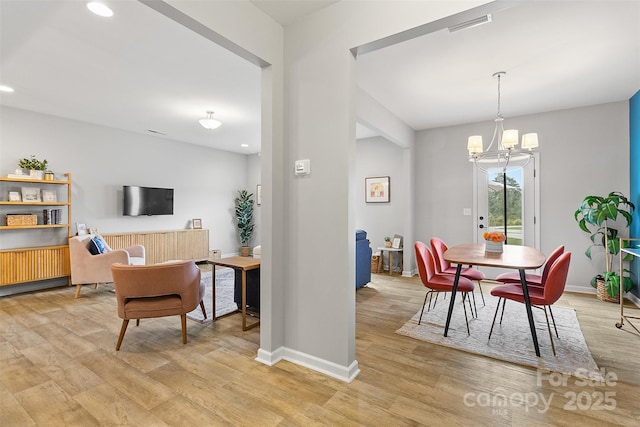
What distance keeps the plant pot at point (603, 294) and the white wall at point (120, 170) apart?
705cm

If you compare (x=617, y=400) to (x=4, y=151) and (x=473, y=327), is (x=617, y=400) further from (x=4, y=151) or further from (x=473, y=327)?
(x=4, y=151)

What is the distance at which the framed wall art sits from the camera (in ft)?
20.2

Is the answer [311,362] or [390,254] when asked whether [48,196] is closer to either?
[311,362]

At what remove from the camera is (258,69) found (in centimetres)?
336

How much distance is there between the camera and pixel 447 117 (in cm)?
502

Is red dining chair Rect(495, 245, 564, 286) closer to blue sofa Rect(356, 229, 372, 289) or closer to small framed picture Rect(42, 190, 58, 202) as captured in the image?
blue sofa Rect(356, 229, 372, 289)

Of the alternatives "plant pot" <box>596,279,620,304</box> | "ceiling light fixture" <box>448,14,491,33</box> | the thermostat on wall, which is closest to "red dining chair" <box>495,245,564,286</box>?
"plant pot" <box>596,279,620,304</box>

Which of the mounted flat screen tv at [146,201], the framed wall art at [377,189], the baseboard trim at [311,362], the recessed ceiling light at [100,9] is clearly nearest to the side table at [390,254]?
the framed wall art at [377,189]

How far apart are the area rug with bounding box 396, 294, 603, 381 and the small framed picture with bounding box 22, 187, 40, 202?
5.48 m

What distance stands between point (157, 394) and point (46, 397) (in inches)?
27.8

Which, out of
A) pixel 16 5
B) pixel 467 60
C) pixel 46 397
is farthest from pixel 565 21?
pixel 46 397

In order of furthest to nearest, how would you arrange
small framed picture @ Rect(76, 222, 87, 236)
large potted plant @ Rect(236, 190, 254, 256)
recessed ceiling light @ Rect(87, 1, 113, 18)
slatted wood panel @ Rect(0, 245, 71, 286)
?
large potted plant @ Rect(236, 190, 254, 256)
small framed picture @ Rect(76, 222, 87, 236)
slatted wood panel @ Rect(0, 245, 71, 286)
recessed ceiling light @ Rect(87, 1, 113, 18)

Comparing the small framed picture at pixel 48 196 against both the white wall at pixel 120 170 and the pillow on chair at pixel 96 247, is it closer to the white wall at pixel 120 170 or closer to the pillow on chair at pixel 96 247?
the white wall at pixel 120 170

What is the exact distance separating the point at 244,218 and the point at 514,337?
6.48 m
